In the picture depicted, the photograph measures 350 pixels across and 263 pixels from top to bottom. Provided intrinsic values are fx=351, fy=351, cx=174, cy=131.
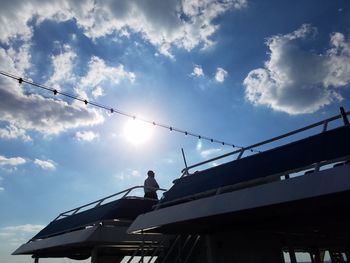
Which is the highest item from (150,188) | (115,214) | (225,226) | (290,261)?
(150,188)

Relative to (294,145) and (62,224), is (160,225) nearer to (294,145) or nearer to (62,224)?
(294,145)

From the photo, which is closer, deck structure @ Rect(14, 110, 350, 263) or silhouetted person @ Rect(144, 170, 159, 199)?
deck structure @ Rect(14, 110, 350, 263)

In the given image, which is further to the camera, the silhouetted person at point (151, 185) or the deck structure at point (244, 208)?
the silhouetted person at point (151, 185)

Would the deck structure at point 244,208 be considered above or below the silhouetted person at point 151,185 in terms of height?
below

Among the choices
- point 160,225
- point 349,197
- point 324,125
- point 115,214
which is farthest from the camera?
point 115,214

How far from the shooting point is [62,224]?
15.3 meters

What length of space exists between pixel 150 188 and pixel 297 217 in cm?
634

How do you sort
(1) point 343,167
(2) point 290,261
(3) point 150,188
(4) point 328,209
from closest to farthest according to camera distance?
(1) point 343,167 → (4) point 328,209 → (3) point 150,188 → (2) point 290,261

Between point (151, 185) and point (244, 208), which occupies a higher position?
point (151, 185)

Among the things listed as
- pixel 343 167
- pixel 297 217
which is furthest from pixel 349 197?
pixel 297 217

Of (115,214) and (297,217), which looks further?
(115,214)

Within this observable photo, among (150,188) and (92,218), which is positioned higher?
(150,188)

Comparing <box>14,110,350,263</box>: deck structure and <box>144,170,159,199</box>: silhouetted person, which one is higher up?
<box>144,170,159,199</box>: silhouetted person

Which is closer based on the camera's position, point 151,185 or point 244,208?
point 244,208
